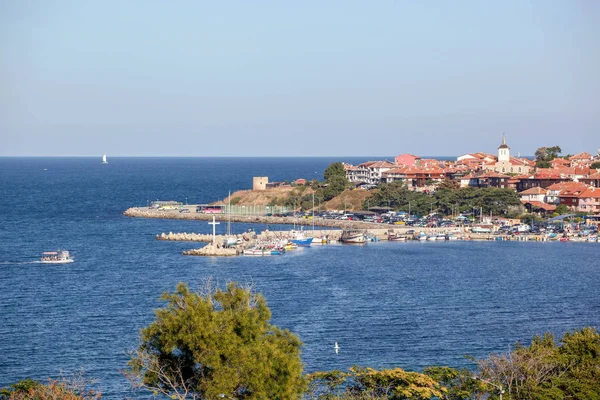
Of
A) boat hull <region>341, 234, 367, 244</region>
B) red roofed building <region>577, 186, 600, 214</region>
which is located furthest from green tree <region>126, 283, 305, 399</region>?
red roofed building <region>577, 186, 600, 214</region>

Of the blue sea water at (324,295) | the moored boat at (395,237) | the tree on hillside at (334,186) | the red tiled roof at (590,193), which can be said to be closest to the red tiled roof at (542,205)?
the red tiled roof at (590,193)

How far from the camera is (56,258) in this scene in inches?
1671

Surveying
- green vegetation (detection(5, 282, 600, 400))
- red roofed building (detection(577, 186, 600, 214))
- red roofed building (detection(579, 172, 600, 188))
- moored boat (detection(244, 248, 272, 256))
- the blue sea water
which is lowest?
the blue sea water

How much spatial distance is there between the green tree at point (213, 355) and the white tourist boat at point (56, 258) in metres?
28.0

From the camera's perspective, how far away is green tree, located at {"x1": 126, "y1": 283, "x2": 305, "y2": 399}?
47.6 feet

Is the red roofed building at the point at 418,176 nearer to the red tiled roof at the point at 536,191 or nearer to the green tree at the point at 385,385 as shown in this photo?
the red tiled roof at the point at 536,191

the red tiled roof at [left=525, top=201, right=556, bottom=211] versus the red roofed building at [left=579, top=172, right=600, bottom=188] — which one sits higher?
the red roofed building at [left=579, top=172, right=600, bottom=188]

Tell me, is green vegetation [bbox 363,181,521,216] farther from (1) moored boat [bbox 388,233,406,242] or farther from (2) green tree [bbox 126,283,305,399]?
(2) green tree [bbox 126,283,305,399]

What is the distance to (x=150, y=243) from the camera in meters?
50.4

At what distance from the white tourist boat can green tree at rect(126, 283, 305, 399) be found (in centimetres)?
2805

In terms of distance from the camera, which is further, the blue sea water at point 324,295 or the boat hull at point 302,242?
the boat hull at point 302,242

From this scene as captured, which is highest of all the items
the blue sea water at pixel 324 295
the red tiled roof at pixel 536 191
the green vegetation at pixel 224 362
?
the red tiled roof at pixel 536 191

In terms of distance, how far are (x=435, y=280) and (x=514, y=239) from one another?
1859cm

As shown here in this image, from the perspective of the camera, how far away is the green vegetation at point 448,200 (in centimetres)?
6122
